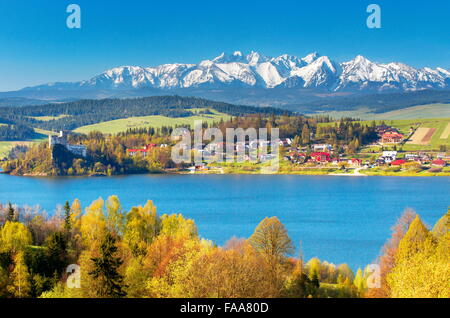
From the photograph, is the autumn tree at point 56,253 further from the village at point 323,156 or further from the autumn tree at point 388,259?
the village at point 323,156

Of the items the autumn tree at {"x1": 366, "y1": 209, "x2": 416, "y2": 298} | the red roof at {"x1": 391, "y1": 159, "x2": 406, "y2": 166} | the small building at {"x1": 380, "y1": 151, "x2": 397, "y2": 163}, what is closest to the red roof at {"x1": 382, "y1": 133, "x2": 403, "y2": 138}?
the small building at {"x1": 380, "y1": 151, "x2": 397, "y2": 163}

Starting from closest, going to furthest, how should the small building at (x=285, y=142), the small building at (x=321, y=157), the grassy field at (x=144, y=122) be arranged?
the small building at (x=321, y=157) → the small building at (x=285, y=142) → the grassy field at (x=144, y=122)

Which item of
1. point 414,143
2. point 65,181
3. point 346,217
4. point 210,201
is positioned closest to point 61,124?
point 65,181

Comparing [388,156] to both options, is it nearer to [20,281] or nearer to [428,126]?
[428,126]

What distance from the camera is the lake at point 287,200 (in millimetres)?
22750

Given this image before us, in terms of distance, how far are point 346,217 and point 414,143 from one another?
1498 inches

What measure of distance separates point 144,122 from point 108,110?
2318 centimetres

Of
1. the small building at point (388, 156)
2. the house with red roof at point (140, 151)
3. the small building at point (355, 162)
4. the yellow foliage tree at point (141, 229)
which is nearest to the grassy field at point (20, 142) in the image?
the house with red roof at point (140, 151)

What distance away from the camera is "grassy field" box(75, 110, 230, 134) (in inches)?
3510

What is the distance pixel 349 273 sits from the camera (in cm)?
1529

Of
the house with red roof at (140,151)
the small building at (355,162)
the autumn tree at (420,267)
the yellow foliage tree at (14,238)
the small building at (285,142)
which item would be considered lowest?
the small building at (355,162)

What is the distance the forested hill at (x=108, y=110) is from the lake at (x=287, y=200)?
48.1 metres

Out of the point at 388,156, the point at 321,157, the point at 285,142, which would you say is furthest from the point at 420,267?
the point at 285,142
